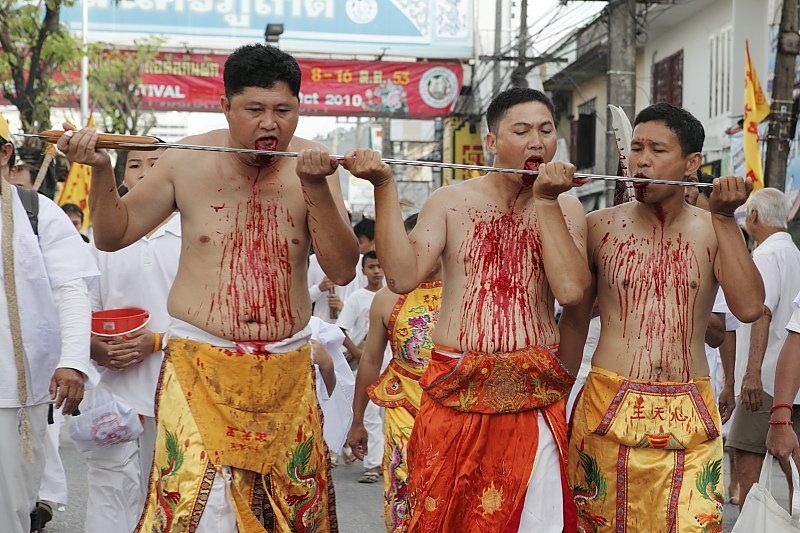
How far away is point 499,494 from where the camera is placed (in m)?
4.06

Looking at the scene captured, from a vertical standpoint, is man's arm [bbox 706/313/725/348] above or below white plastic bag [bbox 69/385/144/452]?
above

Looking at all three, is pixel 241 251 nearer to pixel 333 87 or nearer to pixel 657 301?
pixel 657 301

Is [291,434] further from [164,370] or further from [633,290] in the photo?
[633,290]

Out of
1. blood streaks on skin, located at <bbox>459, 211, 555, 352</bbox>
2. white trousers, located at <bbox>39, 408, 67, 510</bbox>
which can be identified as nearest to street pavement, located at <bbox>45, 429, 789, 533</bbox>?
white trousers, located at <bbox>39, 408, 67, 510</bbox>

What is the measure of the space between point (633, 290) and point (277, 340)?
4.27 ft

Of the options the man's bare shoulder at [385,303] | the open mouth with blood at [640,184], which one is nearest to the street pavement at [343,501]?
the man's bare shoulder at [385,303]

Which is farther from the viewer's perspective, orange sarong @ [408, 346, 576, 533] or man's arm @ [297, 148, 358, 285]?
orange sarong @ [408, 346, 576, 533]

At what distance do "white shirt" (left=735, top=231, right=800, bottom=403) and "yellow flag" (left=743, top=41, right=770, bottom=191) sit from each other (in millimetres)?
2853

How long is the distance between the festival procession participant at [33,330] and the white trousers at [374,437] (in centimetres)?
444

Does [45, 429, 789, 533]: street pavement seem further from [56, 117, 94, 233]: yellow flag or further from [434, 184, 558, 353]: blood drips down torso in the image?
[56, 117, 94, 233]: yellow flag

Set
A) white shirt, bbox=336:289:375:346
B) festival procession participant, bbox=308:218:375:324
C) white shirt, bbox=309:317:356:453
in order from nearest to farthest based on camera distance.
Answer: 1. white shirt, bbox=309:317:356:453
2. white shirt, bbox=336:289:375:346
3. festival procession participant, bbox=308:218:375:324

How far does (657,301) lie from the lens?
4.20 meters

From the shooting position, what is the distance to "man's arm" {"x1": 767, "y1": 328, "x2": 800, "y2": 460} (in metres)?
4.70

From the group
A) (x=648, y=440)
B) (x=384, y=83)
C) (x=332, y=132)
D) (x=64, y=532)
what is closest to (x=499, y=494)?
(x=648, y=440)
